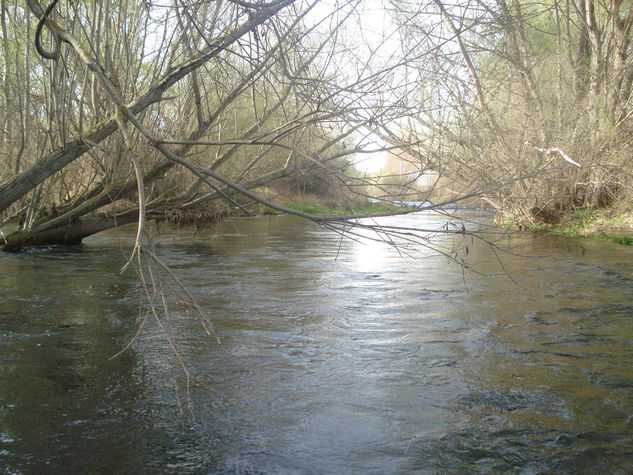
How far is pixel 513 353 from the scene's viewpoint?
5.41 meters

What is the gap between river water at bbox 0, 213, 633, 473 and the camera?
3512 mm

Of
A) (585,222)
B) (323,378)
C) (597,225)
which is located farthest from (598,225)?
(323,378)

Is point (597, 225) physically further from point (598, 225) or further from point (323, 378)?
point (323, 378)

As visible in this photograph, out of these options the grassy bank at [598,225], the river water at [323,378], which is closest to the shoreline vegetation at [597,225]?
the grassy bank at [598,225]

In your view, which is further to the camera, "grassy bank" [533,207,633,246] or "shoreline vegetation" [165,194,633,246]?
"grassy bank" [533,207,633,246]

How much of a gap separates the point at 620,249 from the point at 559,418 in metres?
10.8

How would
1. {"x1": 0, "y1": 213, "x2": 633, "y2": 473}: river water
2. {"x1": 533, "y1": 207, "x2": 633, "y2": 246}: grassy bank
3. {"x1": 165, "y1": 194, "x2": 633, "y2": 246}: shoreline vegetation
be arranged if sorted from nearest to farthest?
{"x1": 0, "y1": 213, "x2": 633, "y2": 473}: river water < {"x1": 165, "y1": 194, "x2": 633, "y2": 246}: shoreline vegetation < {"x1": 533, "y1": 207, "x2": 633, "y2": 246}: grassy bank

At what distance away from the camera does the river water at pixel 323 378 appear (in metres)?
3.51

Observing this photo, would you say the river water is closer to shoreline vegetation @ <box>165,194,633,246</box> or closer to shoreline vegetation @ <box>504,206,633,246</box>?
shoreline vegetation @ <box>165,194,633,246</box>

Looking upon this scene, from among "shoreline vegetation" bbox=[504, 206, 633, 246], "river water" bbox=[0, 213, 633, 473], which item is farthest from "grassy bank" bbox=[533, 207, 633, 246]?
"river water" bbox=[0, 213, 633, 473]

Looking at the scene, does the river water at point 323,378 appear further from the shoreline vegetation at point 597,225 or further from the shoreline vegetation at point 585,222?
the shoreline vegetation at point 597,225

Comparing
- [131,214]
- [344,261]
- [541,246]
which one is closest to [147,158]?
[131,214]

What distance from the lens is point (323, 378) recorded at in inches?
187

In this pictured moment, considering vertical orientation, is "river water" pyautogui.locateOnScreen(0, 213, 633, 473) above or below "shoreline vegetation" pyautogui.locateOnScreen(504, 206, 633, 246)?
below
